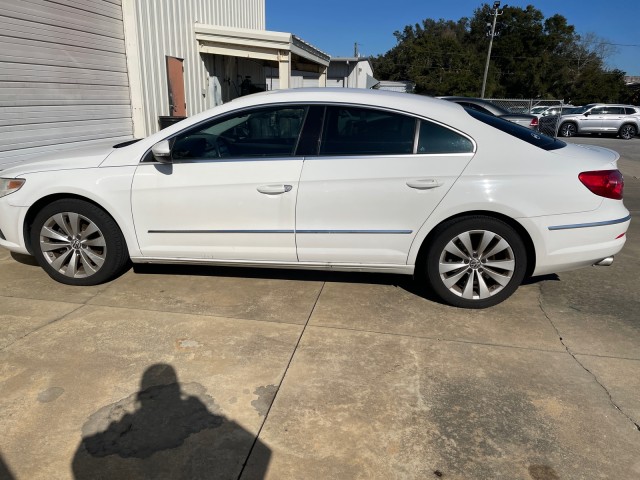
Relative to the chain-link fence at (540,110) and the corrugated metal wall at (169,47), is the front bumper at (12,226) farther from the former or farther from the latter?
the chain-link fence at (540,110)

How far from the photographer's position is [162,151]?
3662 millimetres

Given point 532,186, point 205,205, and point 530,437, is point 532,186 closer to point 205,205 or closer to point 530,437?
point 530,437

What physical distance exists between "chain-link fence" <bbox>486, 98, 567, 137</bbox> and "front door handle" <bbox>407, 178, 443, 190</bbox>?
695 inches

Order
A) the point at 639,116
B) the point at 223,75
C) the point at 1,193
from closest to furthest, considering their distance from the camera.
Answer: the point at 1,193
the point at 223,75
the point at 639,116

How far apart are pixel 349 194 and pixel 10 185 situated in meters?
2.84

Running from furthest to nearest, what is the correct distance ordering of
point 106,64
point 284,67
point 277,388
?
1. point 284,67
2. point 106,64
3. point 277,388

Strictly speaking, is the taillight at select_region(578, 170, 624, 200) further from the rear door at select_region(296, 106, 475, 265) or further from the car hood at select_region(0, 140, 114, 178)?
the car hood at select_region(0, 140, 114, 178)

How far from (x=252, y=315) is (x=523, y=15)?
61.4m

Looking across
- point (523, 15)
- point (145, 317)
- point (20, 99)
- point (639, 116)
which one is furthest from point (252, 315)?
point (523, 15)

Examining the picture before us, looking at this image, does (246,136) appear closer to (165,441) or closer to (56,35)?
(165,441)

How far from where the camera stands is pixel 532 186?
137 inches

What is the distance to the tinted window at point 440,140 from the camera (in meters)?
3.57

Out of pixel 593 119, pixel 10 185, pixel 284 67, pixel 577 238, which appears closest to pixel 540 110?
pixel 593 119

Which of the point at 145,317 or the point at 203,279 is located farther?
the point at 203,279
